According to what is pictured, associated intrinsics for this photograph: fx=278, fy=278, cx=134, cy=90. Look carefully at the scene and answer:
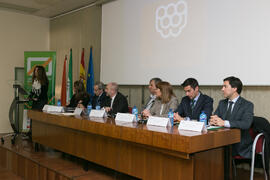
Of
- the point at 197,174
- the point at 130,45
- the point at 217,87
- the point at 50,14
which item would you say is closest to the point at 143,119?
the point at 197,174

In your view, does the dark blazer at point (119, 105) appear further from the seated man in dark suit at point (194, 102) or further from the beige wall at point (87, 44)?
the seated man in dark suit at point (194, 102)

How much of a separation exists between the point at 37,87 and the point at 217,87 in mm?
3162

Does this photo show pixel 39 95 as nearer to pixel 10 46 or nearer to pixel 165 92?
pixel 10 46

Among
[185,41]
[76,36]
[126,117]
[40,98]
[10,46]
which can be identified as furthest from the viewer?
[10,46]

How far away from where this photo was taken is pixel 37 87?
507 centimetres

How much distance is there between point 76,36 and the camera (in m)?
6.54

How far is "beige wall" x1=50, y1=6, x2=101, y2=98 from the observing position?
6.11 m

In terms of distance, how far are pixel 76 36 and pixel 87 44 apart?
519mm

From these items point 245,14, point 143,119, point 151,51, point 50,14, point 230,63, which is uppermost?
point 50,14

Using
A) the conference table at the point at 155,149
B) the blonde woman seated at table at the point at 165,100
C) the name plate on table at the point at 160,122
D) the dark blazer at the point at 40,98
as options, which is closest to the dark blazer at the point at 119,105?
the blonde woman seated at table at the point at 165,100

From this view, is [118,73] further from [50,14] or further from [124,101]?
[50,14]

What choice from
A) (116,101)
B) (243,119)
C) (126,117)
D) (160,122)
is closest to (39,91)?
(116,101)

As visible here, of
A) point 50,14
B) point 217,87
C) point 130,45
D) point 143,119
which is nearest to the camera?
point 143,119

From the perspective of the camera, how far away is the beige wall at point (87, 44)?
11.9ft
